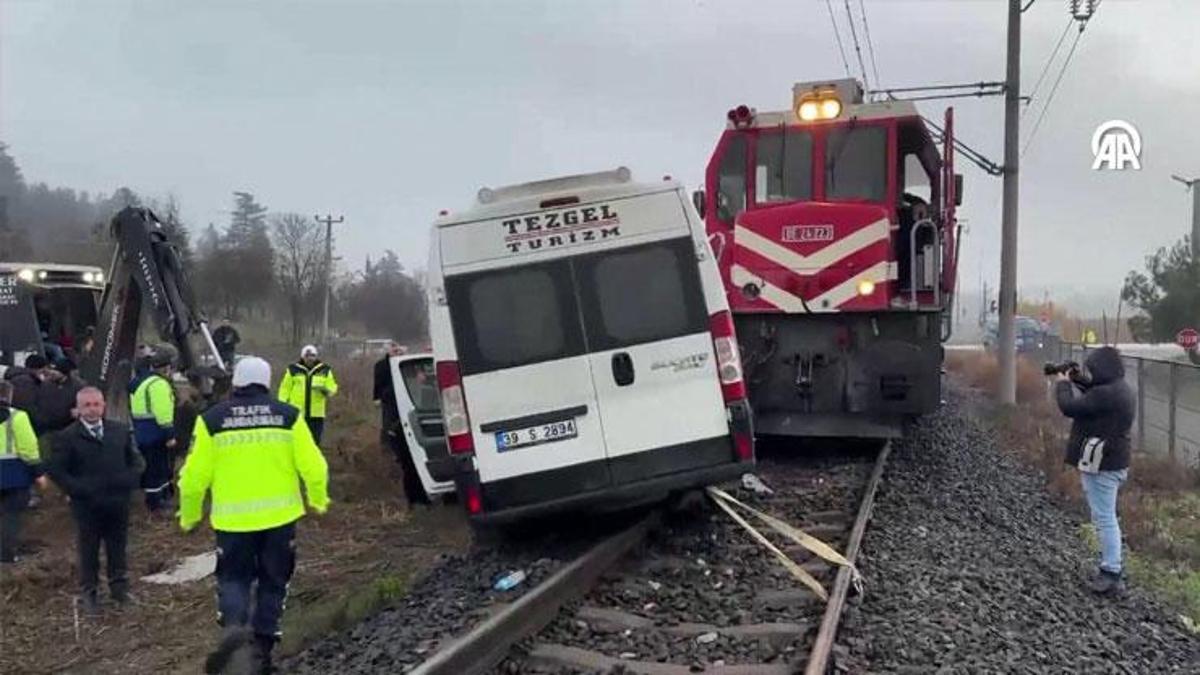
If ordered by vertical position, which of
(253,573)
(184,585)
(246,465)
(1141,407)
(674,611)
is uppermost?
(246,465)

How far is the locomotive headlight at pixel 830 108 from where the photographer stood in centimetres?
1229

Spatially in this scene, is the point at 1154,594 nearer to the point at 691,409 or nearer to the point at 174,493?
the point at 691,409

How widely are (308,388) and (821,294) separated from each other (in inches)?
236

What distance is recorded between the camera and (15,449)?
10.1 m

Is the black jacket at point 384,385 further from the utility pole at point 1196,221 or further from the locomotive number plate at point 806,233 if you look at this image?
the utility pole at point 1196,221

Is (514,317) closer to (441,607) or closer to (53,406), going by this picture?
(441,607)

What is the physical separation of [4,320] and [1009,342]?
667 inches

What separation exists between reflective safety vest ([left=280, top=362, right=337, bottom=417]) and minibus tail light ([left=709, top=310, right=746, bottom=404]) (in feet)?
22.0

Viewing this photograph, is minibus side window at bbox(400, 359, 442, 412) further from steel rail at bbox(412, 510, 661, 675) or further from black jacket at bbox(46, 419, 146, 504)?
steel rail at bbox(412, 510, 661, 675)

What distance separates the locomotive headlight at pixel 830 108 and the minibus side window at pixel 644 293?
15.5 feet

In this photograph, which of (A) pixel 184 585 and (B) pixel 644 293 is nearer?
(B) pixel 644 293

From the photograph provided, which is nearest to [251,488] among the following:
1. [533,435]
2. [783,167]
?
[533,435]

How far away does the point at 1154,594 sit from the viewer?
861 centimetres

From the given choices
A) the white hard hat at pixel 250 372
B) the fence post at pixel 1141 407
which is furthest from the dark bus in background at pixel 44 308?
the fence post at pixel 1141 407
